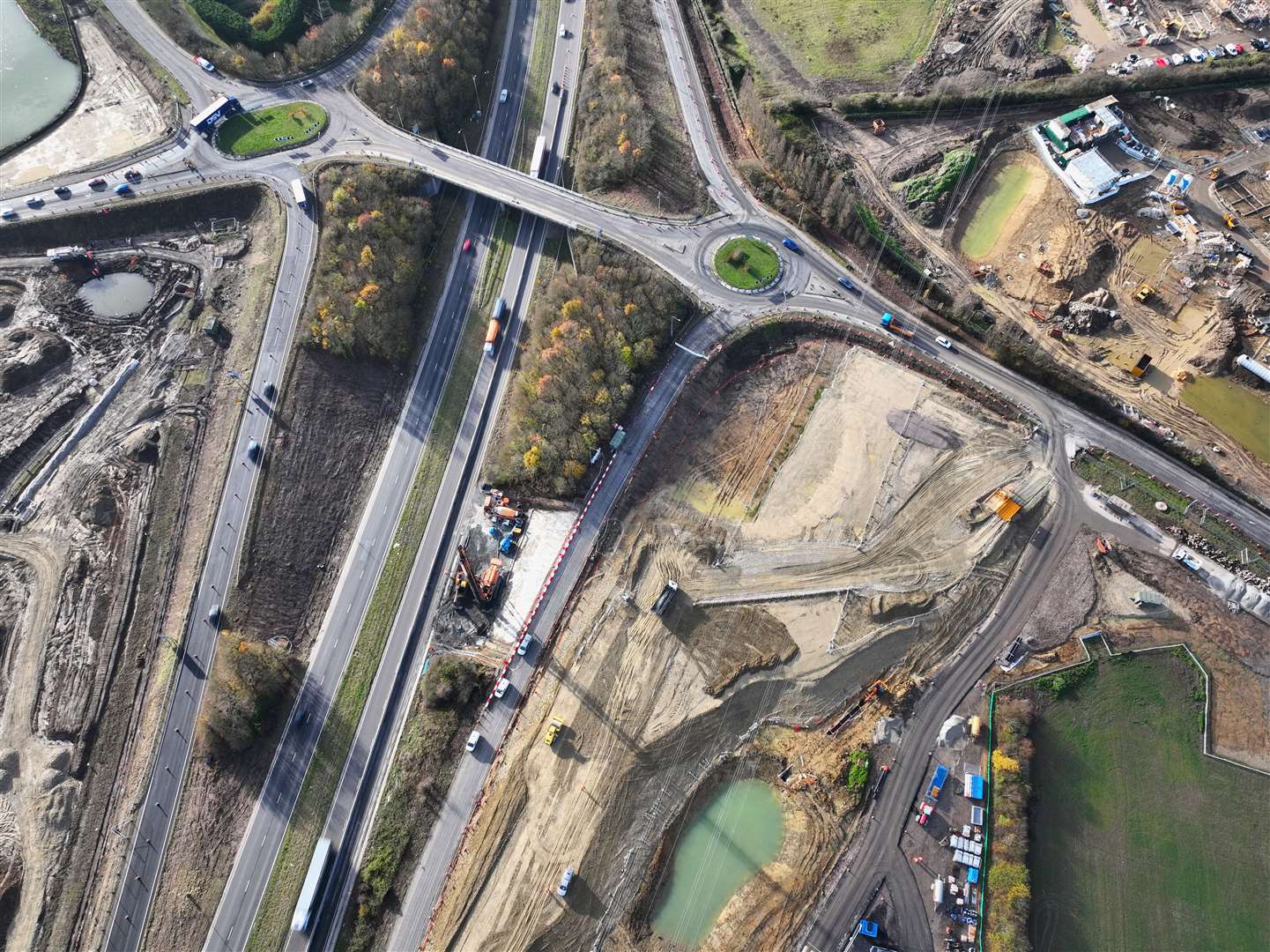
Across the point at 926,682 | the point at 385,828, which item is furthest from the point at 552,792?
the point at 926,682

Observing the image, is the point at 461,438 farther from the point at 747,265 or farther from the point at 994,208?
the point at 994,208

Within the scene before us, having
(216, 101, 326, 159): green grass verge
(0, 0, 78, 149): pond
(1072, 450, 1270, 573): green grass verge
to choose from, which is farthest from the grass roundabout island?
(0, 0, 78, 149): pond

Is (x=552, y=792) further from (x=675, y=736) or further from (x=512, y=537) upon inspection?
(x=512, y=537)

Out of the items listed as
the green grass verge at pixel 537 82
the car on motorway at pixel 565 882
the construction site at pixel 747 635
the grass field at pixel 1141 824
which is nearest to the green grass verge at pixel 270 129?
Answer: the green grass verge at pixel 537 82

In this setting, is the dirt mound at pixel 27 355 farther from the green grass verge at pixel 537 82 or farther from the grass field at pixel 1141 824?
the grass field at pixel 1141 824

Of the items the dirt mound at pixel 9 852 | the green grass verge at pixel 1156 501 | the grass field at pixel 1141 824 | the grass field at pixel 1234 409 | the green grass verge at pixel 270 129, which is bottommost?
the dirt mound at pixel 9 852

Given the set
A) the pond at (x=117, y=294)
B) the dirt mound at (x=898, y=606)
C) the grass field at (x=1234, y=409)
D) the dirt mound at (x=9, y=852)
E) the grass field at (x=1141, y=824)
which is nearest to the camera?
the dirt mound at (x=9, y=852)
